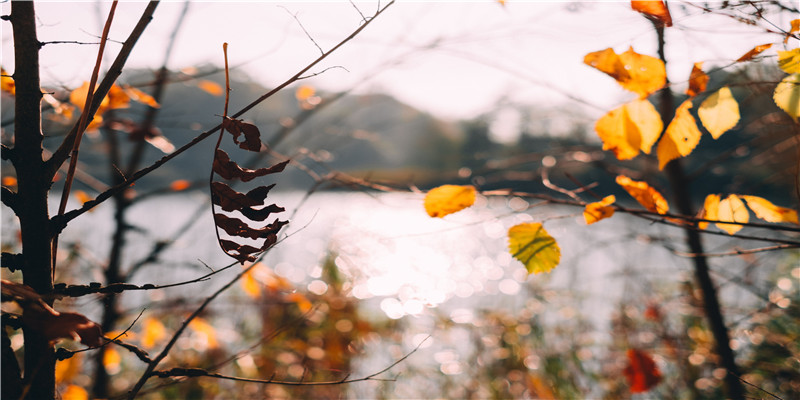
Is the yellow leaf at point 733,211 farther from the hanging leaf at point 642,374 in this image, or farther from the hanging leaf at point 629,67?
the hanging leaf at point 642,374

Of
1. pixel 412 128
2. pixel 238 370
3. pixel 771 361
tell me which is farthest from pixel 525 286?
pixel 412 128

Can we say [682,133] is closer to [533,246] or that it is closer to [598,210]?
[598,210]

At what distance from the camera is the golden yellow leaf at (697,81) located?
57 centimetres

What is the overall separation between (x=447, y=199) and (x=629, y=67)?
0.29 m

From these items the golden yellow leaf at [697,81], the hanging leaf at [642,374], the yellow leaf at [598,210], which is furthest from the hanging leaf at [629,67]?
the hanging leaf at [642,374]

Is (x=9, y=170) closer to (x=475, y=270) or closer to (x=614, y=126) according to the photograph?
(x=614, y=126)

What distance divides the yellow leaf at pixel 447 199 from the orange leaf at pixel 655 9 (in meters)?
0.32

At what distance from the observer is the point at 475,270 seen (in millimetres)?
4574

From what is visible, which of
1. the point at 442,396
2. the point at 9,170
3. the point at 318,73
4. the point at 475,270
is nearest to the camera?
the point at 318,73

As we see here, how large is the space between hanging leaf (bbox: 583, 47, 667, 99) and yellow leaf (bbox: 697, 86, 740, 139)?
2.5 inches

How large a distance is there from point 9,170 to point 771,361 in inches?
120

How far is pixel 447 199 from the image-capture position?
69 centimetres

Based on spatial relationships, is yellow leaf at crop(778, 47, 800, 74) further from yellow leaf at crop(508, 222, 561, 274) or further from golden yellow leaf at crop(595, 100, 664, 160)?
yellow leaf at crop(508, 222, 561, 274)

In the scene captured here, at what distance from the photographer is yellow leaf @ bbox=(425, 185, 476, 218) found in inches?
26.8
